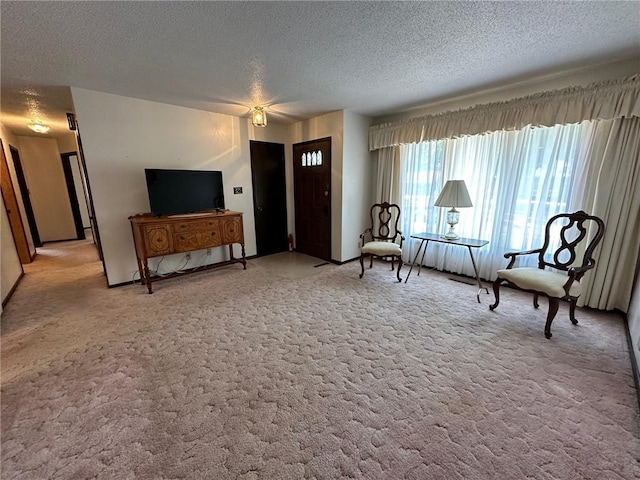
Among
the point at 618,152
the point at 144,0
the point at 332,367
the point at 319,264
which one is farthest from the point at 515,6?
the point at 319,264

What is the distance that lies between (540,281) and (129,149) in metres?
4.81

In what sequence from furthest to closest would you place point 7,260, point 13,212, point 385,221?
point 385,221 → point 13,212 → point 7,260

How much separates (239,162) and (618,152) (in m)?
4.60

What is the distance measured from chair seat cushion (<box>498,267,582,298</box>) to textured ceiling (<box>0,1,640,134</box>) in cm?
195

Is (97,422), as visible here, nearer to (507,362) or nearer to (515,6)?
(507,362)

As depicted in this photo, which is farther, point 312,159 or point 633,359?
point 312,159

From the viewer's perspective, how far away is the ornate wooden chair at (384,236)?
3579mm

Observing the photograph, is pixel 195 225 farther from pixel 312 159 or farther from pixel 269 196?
pixel 312 159

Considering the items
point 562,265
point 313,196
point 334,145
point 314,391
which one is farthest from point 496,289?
point 313,196

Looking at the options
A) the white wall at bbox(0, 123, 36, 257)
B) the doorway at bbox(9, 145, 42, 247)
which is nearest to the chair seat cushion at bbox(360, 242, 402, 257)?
the white wall at bbox(0, 123, 36, 257)

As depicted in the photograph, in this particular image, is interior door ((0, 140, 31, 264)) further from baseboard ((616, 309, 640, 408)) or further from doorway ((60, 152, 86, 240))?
baseboard ((616, 309, 640, 408))

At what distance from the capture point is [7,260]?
3.45 m

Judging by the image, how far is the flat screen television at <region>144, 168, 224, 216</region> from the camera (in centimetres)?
331

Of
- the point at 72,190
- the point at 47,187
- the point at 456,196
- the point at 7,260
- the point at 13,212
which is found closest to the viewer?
the point at 456,196
